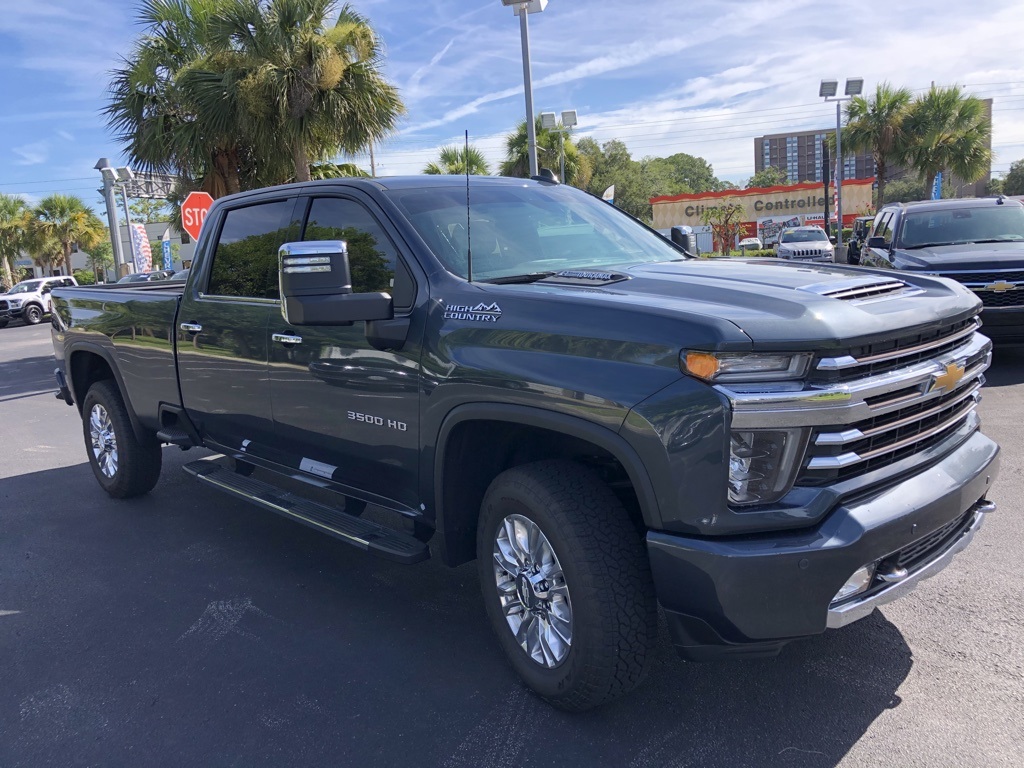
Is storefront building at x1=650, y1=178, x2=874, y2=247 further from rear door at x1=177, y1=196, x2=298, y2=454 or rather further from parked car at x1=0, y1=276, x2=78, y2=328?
rear door at x1=177, y1=196, x2=298, y2=454

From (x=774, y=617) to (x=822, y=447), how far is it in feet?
1.72

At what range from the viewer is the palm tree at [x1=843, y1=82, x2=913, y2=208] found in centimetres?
3005

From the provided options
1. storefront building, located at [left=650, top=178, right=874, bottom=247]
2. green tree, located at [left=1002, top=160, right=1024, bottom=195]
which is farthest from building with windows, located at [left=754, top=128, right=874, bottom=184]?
storefront building, located at [left=650, top=178, right=874, bottom=247]

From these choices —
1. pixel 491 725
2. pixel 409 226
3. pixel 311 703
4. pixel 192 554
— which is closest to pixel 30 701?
pixel 311 703

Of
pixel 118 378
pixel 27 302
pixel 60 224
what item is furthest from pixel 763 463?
pixel 60 224

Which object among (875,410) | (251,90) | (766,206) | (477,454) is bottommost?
(477,454)

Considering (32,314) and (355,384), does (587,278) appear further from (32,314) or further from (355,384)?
(32,314)

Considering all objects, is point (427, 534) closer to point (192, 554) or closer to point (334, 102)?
point (192, 554)

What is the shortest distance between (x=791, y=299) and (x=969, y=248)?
7544mm

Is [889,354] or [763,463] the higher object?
[889,354]

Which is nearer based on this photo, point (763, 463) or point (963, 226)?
point (763, 463)

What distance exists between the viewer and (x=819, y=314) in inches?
98.9

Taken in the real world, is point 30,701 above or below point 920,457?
below

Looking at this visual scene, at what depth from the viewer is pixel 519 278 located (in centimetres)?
340
